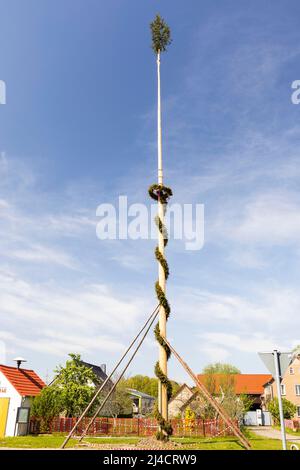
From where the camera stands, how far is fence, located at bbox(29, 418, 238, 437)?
24.5 metres

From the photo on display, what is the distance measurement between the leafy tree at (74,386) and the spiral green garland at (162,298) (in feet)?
42.1

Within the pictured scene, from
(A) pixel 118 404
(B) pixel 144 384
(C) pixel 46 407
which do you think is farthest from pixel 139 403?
(B) pixel 144 384

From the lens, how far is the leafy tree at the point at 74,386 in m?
26.2

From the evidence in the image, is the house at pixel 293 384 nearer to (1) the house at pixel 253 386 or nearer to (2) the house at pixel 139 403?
(1) the house at pixel 253 386

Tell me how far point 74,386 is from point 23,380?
3750 millimetres

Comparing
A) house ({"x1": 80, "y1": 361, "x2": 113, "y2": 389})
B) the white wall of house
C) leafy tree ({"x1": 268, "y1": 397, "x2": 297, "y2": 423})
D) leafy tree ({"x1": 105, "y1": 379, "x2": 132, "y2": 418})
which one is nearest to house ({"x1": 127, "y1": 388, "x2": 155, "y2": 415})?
house ({"x1": 80, "y1": 361, "x2": 113, "y2": 389})

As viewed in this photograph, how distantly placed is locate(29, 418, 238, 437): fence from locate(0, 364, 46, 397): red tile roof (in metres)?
1.92

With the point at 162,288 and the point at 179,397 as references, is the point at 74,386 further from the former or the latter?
the point at 179,397

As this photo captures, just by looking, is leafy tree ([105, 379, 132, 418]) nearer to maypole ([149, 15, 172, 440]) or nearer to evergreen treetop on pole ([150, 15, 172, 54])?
maypole ([149, 15, 172, 440])

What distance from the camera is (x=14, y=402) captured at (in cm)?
2430
